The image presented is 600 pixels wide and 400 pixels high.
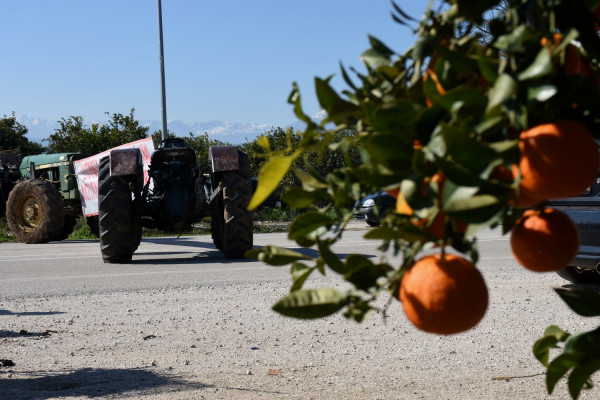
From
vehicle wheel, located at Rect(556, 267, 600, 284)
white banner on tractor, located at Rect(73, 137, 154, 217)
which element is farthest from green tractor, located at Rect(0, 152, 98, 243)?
vehicle wheel, located at Rect(556, 267, 600, 284)

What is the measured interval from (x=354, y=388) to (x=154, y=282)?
14.4ft

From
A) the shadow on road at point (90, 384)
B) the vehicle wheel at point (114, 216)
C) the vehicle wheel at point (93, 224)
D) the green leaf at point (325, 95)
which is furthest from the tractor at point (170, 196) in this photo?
the green leaf at point (325, 95)

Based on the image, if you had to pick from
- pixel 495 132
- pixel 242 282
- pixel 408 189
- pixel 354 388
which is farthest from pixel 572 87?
pixel 242 282

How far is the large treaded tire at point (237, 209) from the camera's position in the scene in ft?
31.5

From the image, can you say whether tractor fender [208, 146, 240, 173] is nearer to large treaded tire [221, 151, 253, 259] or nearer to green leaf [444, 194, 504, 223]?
large treaded tire [221, 151, 253, 259]

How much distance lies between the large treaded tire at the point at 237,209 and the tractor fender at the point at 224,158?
157mm

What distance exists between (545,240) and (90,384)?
3547mm

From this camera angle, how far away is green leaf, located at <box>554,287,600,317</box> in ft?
2.98

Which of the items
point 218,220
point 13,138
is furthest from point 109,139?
point 218,220

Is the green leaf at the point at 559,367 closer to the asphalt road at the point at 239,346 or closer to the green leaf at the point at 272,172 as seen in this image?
the green leaf at the point at 272,172

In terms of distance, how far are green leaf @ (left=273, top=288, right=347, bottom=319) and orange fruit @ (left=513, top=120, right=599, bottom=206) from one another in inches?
9.6

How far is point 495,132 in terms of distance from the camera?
2.48 ft

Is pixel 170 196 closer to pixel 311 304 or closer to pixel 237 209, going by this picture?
pixel 237 209

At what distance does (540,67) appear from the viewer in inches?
27.0
